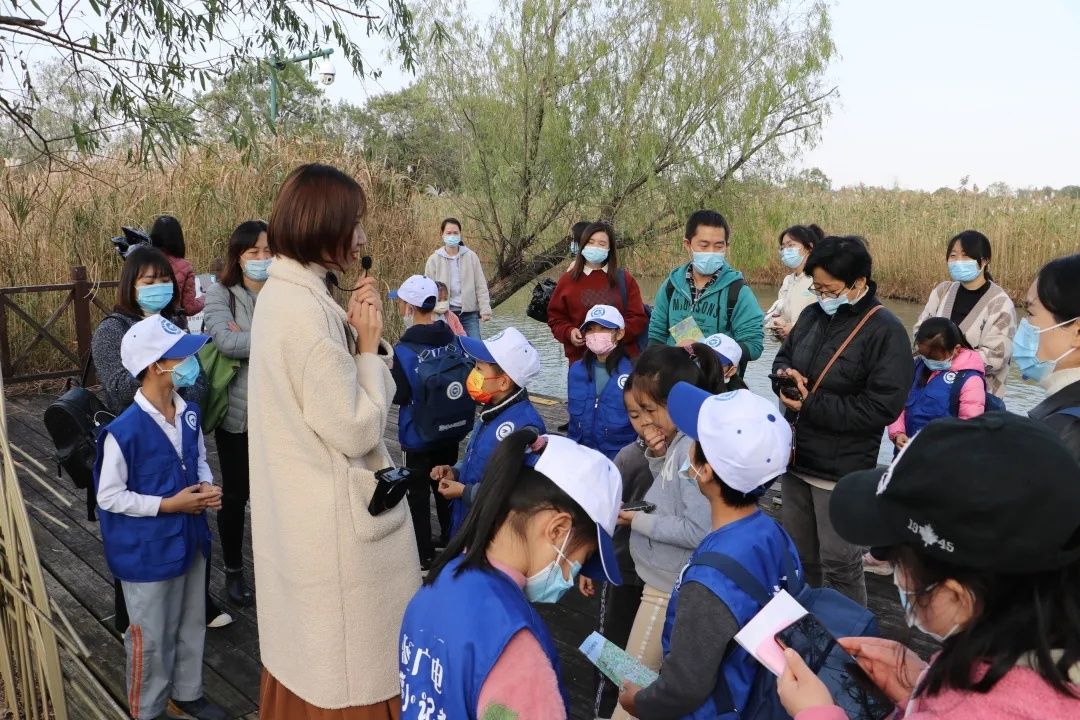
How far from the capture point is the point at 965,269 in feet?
14.2

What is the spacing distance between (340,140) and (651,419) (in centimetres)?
883

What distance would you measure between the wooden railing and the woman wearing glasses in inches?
261

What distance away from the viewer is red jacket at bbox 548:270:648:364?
4570 millimetres

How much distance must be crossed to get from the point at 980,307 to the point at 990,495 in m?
3.86

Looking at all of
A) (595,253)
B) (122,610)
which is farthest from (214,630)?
(595,253)

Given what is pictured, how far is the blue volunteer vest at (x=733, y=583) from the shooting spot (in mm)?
1529

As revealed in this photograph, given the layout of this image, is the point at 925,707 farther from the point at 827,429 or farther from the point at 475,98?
the point at 475,98

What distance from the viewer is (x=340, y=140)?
10227 mm

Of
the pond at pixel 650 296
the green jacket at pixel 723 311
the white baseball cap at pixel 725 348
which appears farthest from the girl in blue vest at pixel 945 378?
the pond at pixel 650 296

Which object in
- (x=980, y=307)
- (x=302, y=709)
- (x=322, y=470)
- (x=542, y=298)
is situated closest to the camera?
(x=322, y=470)

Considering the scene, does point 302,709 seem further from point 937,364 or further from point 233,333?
point 937,364

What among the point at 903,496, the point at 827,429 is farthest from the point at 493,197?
the point at 903,496

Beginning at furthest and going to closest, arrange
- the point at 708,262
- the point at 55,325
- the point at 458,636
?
1. the point at 55,325
2. the point at 708,262
3. the point at 458,636

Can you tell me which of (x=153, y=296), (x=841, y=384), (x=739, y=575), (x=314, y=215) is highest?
(x=314, y=215)
